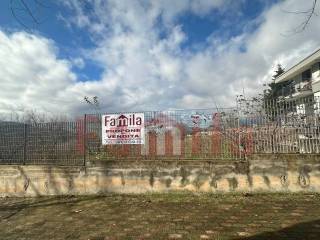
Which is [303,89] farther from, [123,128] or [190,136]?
[123,128]

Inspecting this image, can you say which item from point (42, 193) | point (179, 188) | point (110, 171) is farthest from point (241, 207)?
point (42, 193)

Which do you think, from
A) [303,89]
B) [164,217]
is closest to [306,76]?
[303,89]

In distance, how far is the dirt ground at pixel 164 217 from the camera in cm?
614

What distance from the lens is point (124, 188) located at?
9703 mm

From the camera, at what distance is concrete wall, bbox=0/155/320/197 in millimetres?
8844

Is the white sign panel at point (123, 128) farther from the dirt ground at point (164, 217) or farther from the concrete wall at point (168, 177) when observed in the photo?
the dirt ground at point (164, 217)

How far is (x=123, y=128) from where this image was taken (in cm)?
1010

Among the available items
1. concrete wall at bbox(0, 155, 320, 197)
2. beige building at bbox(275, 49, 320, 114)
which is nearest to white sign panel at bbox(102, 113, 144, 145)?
concrete wall at bbox(0, 155, 320, 197)

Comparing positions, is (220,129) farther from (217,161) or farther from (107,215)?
(107,215)

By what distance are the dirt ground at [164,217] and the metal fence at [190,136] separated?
1.27 metres

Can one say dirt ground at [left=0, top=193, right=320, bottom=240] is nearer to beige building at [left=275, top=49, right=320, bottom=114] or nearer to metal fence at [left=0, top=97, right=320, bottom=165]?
metal fence at [left=0, top=97, right=320, bottom=165]

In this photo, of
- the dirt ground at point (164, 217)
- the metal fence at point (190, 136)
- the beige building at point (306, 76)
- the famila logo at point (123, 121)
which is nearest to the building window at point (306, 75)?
the beige building at point (306, 76)

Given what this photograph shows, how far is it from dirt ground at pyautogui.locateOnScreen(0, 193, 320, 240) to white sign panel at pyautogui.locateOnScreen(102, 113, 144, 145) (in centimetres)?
174

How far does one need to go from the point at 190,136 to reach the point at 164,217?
3.00 metres
